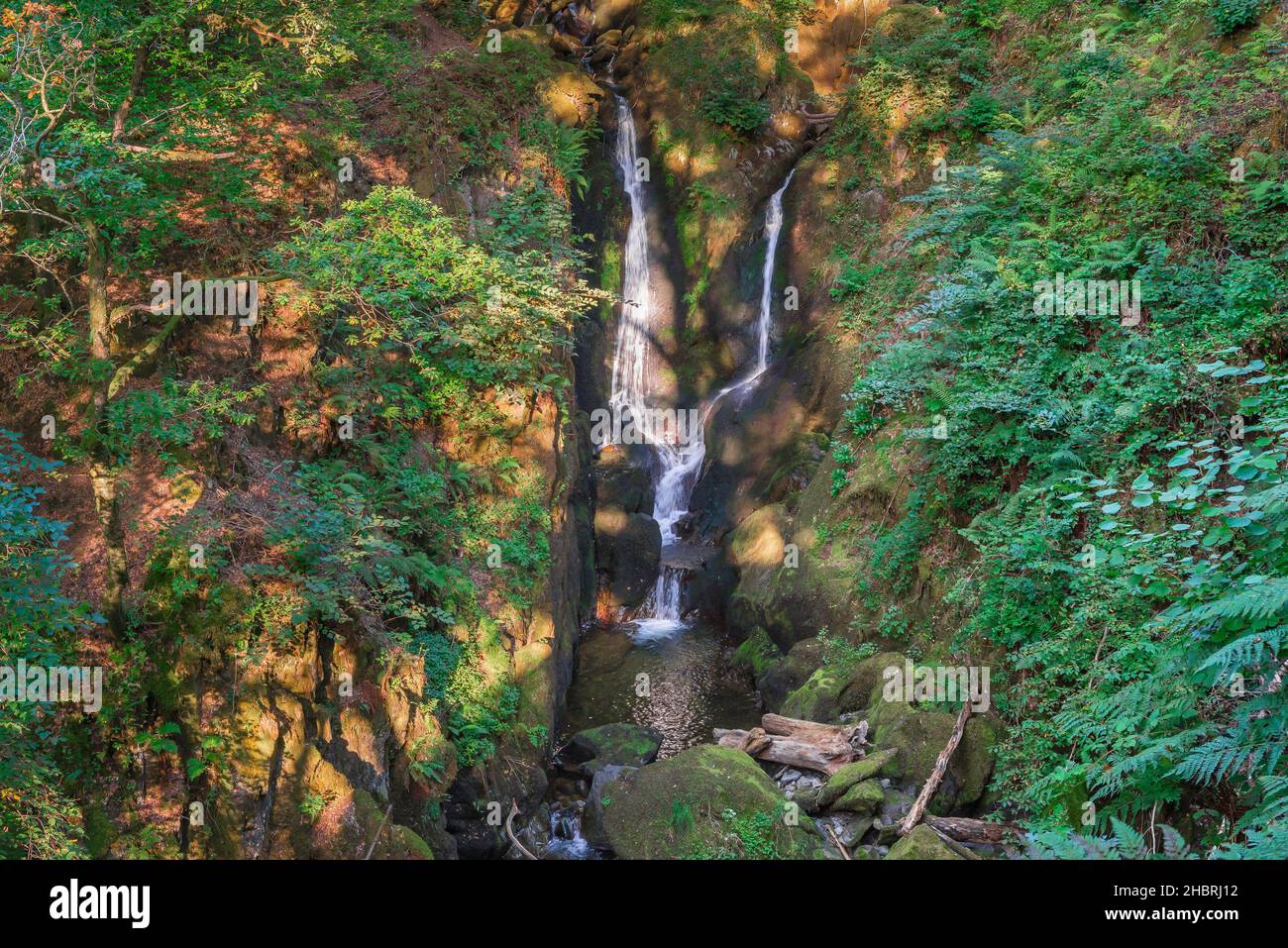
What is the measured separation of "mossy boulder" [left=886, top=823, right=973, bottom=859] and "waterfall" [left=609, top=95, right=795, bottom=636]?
10.5 meters

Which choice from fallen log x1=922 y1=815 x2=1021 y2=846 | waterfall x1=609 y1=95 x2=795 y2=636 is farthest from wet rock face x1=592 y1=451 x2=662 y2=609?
fallen log x1=922 y1=815 x2=1021 y2=846

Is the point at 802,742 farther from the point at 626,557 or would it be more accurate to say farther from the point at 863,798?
the point at 626,557

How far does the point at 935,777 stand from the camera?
909cm

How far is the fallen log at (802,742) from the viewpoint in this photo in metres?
10.6

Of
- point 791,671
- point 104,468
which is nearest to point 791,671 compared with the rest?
point 791,671

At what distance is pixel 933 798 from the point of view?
9164mm

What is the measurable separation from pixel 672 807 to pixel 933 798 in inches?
119

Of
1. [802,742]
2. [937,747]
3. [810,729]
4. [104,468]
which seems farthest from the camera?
[810,729]

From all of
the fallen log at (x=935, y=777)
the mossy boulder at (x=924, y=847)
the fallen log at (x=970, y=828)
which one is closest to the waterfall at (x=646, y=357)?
the fallen log at (x=935, y=777)

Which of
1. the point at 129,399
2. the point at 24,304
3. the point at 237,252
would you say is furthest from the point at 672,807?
the point at 24,304

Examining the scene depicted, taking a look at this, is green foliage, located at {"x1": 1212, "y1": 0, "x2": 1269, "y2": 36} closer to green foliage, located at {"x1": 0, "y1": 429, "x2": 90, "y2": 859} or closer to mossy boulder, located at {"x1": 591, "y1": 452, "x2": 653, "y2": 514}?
mossy boulder, located at {"x1": 591, "y1": 452, "x2": 653, "y2": 514}

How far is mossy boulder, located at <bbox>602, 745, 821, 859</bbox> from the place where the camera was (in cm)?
856

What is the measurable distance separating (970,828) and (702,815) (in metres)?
2.89

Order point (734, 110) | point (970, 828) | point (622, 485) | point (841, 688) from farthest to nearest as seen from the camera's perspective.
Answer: point (734, 110), point (622, 485), point (841, 688), point (970, 828)
